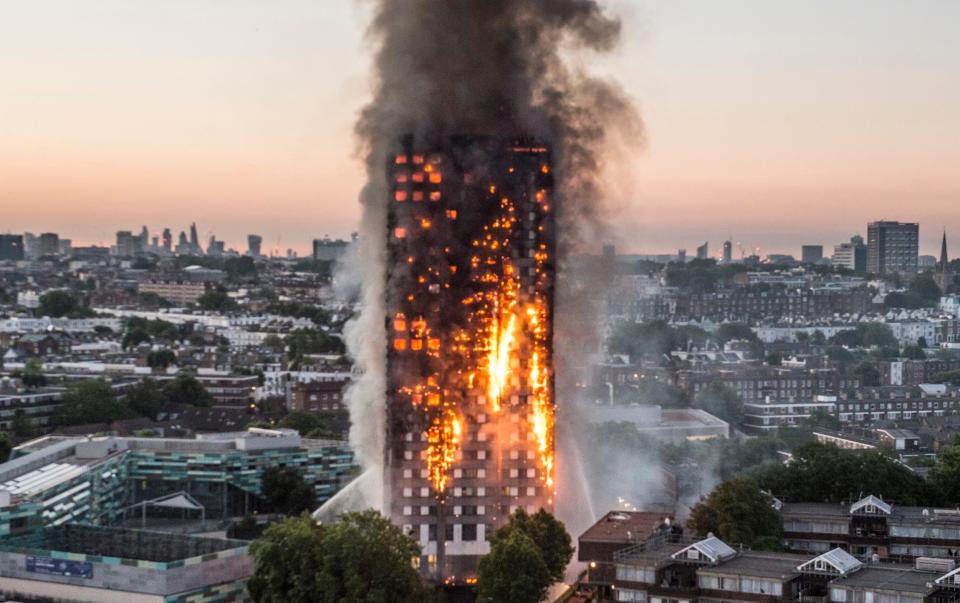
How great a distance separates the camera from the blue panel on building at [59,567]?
106ft

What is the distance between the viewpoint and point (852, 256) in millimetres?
145375

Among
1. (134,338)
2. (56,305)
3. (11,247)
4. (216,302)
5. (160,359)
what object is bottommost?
(160,359)

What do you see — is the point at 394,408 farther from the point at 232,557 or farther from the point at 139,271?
the point at 139,271

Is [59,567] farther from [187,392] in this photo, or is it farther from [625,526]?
[187,392]

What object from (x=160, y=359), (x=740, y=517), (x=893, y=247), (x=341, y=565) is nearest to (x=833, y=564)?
(x=740, y=517)

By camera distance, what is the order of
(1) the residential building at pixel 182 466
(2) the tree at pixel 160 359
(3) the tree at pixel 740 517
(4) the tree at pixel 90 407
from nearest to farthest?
(3) the tree at pixel 740 517, (1) the residential building at pixel 182 466, (4) the tree at pixel 90 407, (2) the tree at pixel 160 359

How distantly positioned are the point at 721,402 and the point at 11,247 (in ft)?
419

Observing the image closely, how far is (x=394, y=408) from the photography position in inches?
1412

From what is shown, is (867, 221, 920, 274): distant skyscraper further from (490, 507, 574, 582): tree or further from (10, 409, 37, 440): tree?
(490, 507, 574, 582): tree

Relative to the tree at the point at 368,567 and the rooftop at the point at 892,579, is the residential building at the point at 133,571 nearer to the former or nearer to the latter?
the tree at the point at 368,567

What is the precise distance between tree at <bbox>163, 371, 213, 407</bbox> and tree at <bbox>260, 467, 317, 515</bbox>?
22190 mm

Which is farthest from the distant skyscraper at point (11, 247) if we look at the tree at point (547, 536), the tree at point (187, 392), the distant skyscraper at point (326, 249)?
the tree at point (547, 536)

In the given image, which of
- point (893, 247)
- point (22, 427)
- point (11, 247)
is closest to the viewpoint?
point (22, 427)

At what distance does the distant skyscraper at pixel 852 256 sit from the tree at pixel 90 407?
8445 centimetres
